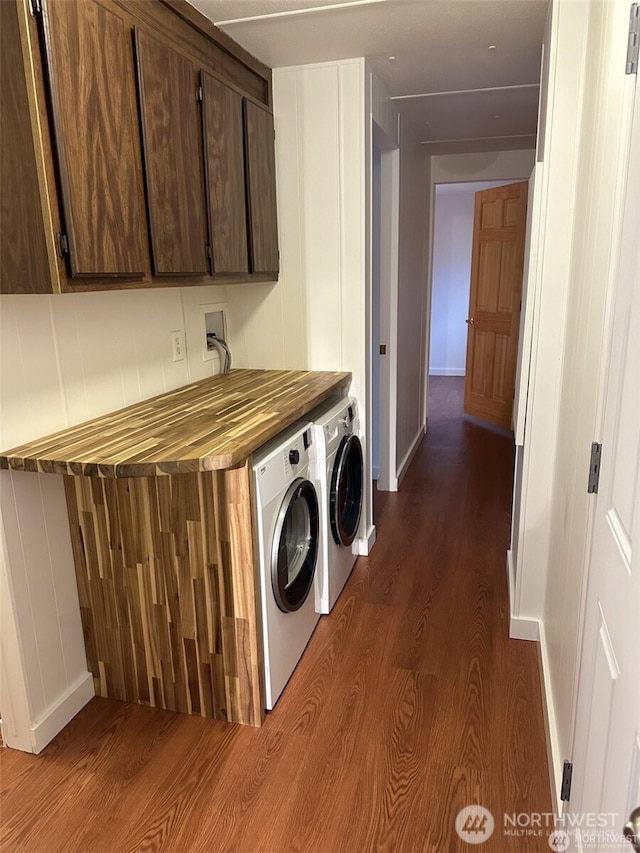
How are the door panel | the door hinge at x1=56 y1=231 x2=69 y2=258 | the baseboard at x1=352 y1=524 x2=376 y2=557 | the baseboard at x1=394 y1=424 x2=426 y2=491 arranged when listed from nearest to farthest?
the door panel < the door hinge at x1=56 y1=231 x2=69 y2=258 < the baseboard at x1=352 y1=524 x2=376 y2=557 < the baseboard at x1=394 y1=424 x2=426 y2=491

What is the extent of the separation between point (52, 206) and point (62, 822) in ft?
5.42

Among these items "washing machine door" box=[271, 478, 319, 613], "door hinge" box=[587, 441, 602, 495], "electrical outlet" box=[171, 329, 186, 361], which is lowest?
"washing machine door" box=[271, 478, 319, 613]

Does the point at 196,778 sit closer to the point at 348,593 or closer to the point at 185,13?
the point at 348,593

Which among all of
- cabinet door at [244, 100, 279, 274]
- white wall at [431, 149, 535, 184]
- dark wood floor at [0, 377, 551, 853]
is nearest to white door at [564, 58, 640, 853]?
dark wood floor at [0, 377, 551, 853]

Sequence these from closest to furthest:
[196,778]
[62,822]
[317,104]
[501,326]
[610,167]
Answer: [610,167], [62,822], [196,778], [317,104], [501,326]

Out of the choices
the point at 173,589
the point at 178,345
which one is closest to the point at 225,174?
the point at 178,345

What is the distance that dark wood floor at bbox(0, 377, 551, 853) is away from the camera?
1.59 meters

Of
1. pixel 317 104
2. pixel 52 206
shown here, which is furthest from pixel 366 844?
pixel 317 104

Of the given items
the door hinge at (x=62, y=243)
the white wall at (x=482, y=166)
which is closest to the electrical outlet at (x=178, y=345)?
the door hinge at (x=62, y=243)

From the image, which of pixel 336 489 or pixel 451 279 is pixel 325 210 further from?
pixel 451 279

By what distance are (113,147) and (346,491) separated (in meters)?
1.71

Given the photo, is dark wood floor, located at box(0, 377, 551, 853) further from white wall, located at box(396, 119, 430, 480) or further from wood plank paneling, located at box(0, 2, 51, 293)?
white wall, located at box(396, 119, 430, 480)

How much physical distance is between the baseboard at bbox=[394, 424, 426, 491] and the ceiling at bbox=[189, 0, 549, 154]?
2.30 meters

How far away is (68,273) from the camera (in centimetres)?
155
